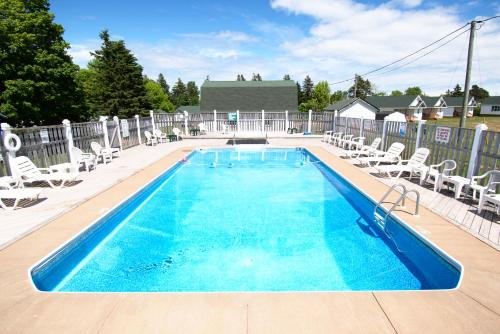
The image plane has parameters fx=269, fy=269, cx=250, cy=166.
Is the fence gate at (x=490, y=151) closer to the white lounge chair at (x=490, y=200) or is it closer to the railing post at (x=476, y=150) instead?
the railing post at (x=476, y=150)

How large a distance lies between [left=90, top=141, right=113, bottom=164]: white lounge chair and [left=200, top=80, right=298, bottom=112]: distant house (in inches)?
799

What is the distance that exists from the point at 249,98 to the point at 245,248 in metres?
27.8

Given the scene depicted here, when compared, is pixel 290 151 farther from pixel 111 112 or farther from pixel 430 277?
pixel 111 112

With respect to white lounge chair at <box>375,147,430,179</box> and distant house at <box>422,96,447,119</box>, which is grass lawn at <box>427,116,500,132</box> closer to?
distant house at <box>422,96,447,119</box>

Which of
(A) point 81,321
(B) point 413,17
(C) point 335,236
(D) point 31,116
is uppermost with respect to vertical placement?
(B) point 413,17

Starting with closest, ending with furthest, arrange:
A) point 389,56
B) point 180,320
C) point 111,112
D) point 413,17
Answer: point 180,320 → point 413,17 → point 389,56 → point 111,112

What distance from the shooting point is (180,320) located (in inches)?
109

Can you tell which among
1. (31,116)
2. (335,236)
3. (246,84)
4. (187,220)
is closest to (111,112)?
(31,116)

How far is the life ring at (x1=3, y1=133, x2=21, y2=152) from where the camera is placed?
700 cm

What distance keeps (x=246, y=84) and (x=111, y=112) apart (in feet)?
57.0

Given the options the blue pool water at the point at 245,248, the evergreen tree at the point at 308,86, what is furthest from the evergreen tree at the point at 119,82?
the evergreen tree at the point at 308,86

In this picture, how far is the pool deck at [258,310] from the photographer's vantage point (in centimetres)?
268

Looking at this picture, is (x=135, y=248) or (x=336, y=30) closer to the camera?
(x=135, y=248)

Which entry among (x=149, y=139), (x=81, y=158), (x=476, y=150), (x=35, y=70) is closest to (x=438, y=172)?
(x=476, y=150)
